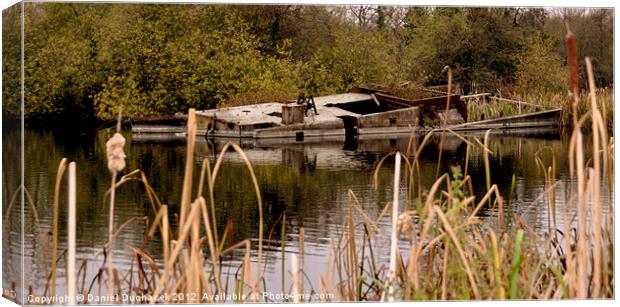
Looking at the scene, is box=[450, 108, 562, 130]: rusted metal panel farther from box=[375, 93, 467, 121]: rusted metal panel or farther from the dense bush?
the dense bush

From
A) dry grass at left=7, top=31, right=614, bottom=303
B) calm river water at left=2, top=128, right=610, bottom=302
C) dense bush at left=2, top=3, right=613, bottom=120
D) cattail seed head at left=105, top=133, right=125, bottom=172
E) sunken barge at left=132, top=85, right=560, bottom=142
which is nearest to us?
cattail seed head at left=105, top=133, right=125, bottom=172

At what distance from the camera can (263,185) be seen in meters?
6.41

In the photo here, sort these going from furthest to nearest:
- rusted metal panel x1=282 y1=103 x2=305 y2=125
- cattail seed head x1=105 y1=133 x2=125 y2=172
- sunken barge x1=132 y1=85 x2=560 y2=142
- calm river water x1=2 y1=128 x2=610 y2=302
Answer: rusted metal panel x1=282 y1=103 x2=305 y2=125, sunken barge x1=132 y1=85 x2=560 y2=142, calm river water x1=2 y1=128 x2=610 y2=302, cattail seed head x1=105 y1=133 x2=125 y2=172

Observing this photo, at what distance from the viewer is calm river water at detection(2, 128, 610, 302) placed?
5629 millimetres

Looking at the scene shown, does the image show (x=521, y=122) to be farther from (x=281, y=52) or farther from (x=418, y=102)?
(x=281, y=52)

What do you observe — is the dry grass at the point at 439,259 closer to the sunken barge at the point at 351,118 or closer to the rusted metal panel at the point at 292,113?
the sunken barge at the point at 351,118

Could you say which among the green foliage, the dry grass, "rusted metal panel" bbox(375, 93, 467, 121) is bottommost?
the dry grass

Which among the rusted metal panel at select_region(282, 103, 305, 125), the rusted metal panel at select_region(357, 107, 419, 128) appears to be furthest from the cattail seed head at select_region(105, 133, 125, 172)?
the rusted metal panel at select_region(357, 107, 419, 128)

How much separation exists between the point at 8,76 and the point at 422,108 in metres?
2.37

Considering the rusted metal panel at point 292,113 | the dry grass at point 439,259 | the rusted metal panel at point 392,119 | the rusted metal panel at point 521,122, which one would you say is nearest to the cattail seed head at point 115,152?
the dry grass at point 439,259

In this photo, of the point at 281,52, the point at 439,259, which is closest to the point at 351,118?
the point at 281,52

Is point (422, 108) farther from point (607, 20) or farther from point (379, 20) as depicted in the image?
point (607, 20)

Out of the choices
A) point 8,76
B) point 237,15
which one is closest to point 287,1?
point 237,15

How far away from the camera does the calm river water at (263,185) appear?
5.63 m
